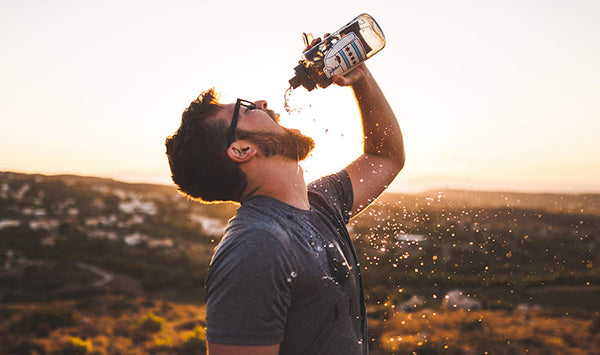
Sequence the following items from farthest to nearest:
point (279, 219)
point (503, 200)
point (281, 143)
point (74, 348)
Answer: point (74, 348) < point (503, 200) < point (281, 143) < point (279, 219)

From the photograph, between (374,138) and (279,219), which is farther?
(374,138)

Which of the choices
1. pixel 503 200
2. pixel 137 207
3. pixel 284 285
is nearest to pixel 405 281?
pixel 503 200

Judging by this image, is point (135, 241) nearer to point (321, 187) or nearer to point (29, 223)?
point (29, 223)

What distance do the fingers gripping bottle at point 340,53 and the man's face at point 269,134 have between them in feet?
1.92

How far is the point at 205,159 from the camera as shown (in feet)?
6.46

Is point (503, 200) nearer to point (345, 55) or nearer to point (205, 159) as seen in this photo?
point (345, 55)

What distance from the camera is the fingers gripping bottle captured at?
252 cm

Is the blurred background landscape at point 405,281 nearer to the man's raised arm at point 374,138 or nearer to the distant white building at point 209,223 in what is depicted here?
the man's raised arm at point 374,138

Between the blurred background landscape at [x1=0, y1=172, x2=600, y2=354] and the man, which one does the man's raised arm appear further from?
the blurred background landscape at [x1=0, y1=172, x2=600, y2=354]

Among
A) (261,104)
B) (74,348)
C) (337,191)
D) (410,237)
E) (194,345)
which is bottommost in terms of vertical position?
(194,345)

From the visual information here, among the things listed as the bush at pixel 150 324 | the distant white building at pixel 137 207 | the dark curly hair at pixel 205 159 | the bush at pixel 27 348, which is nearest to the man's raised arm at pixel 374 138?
the dark curly hair at pixel 205 159

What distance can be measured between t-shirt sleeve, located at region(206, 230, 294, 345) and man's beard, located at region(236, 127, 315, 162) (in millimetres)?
784

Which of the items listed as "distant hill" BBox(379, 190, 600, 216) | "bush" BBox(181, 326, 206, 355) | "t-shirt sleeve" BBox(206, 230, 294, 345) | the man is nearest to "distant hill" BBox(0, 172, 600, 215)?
"distant hill" BBox(379, 190, 600, 216)

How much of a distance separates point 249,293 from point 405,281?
1920cm
